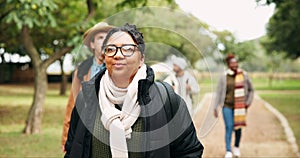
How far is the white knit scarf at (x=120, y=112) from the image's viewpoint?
2635 mm

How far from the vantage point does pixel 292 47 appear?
31391mm

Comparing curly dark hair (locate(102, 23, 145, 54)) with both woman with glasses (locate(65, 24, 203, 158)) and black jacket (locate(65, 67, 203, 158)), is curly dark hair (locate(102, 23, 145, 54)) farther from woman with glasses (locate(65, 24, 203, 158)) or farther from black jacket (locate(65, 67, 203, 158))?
black jacket (locate(65, 67, 203, 158))

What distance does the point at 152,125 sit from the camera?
2.65 metres

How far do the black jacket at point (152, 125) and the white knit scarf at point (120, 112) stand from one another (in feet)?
0.14

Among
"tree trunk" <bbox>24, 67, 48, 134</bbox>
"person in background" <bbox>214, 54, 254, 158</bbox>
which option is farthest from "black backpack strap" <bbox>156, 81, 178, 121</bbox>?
"tree trunk" <bbox>24, 67, 48, 134</bbox>

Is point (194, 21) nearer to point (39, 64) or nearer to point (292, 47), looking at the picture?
point (39, 64)

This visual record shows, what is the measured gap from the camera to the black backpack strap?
2748 millimetres

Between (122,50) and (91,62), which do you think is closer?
(122,50)

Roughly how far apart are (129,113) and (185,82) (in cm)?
74

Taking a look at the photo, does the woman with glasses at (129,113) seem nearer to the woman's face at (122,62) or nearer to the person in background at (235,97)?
the woman's face at (122,62)

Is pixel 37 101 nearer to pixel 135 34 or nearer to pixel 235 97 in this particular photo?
pixel 235 97

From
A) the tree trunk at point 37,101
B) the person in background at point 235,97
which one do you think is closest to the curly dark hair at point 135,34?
the person in background at point 235,97

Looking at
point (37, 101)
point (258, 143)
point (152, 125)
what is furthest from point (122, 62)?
point (37, 101)

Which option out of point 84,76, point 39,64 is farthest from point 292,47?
point 84,76
